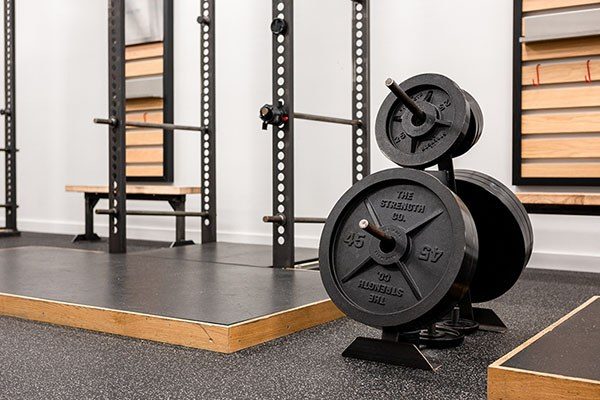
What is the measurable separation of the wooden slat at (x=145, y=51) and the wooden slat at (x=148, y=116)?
1.39 ft

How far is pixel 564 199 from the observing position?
3.10m

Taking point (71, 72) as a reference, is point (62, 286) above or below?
below

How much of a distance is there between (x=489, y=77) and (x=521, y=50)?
0.74 feet

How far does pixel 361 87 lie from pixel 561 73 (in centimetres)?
106

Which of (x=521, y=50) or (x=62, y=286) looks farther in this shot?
(x=521, y=50)

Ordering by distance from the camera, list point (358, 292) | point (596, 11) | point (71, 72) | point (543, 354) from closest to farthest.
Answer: point (543, 354)
point (358, 292)
point (596, 11)
point (71, 72)

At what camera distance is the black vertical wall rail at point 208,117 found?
408 cm

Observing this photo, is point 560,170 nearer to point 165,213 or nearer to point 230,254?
point 230,254

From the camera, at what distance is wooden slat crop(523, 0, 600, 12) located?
11.4 ft

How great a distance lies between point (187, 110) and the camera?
4902mm

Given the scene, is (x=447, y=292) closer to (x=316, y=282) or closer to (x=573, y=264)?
(x=316, y=282)

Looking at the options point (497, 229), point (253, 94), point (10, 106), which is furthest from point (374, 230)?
point (10, 106)

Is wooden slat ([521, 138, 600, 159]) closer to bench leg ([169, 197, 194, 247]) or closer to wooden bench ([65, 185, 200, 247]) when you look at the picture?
wooden bench ([65, 185, 200, 247])

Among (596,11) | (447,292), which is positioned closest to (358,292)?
(447,292)
